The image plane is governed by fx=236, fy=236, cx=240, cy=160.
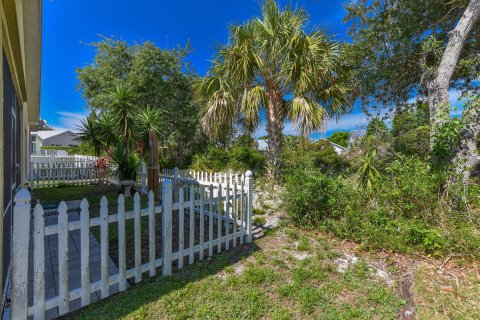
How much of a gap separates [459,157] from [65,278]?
19.3 feet

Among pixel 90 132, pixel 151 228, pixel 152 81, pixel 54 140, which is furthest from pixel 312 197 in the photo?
pixel 54 140

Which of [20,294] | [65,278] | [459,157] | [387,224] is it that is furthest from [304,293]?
[459,157]

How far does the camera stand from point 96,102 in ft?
44.1

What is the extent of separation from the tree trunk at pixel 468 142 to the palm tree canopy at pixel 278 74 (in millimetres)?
2915

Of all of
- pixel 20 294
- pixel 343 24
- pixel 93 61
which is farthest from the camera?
pixel 93 61

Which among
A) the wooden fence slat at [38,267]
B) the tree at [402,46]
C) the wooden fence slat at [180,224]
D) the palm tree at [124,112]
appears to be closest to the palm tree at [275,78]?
the tree at [402,46]

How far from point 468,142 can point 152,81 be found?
43.6 ft

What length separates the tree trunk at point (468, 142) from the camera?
3914mm

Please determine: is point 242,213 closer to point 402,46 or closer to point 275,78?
point 275,78

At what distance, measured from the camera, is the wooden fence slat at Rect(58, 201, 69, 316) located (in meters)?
2.05

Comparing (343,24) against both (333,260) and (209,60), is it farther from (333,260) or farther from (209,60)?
(333,260)

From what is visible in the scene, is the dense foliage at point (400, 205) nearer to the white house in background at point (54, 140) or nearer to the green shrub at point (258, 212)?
the green shrub at point (258, 212)

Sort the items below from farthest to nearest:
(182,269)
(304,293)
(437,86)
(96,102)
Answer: (96,102), (437,86), (182,269), (304,293)

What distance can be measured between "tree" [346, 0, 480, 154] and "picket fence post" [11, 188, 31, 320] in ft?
22.0
